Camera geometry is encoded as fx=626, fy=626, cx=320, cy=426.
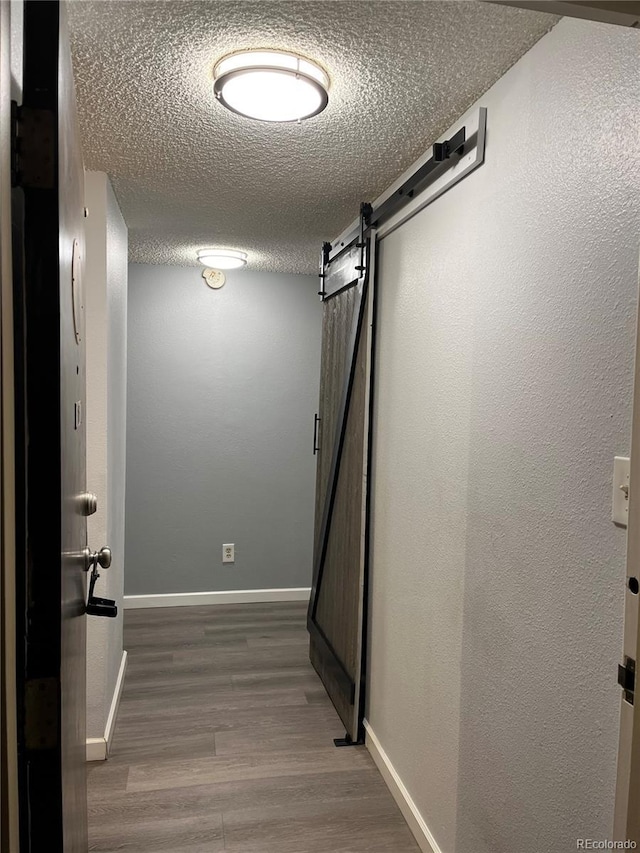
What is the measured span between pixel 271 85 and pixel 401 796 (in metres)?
2.32

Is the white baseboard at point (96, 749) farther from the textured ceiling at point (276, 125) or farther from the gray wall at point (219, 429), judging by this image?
the textured ceiling at point (276, 125)

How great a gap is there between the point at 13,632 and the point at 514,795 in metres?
1.23

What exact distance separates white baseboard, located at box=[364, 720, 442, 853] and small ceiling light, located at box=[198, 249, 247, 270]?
2.65 metres

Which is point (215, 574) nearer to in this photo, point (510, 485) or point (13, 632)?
point (510, 485)

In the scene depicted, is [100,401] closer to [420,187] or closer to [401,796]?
[420,187]

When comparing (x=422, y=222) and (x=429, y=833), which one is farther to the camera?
(x=422, y=222)

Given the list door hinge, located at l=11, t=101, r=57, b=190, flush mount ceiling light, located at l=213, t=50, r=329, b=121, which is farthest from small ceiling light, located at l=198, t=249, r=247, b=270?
door hinge, located at l=11, t=101, r=57, b=190

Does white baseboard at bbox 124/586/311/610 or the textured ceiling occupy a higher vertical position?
the textured ceiling

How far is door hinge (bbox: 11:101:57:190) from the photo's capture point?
2.73 ft

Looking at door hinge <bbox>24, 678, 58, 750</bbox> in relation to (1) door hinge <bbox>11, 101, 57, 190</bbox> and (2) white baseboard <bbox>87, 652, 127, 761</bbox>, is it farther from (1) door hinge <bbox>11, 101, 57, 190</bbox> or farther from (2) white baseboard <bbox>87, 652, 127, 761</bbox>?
(2) white baseboard <bbox>87, 652, 127, 761</bbox>

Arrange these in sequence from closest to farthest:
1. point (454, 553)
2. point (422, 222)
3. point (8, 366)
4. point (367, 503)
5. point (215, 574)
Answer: point (8, 366)
point (454, 553)
point (422, 222)
point (367, 503)
point (215, 574)

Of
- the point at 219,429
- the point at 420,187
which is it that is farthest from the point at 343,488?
the point at 219,429

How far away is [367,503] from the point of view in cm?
269

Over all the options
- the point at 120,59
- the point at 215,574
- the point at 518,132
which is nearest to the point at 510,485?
the point at 518,132
